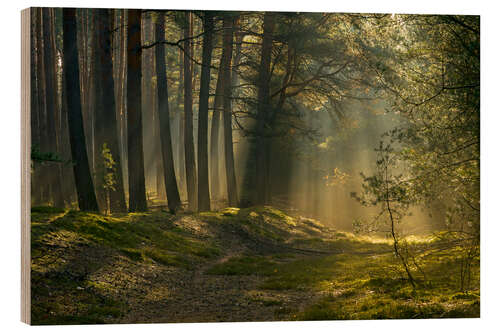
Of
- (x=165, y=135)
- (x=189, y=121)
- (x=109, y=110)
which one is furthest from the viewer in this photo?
(x=189, y=121)

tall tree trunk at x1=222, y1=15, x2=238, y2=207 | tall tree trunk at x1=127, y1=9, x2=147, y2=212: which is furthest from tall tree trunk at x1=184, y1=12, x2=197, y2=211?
tall tree trunk at x1=127, y1=9, x2=147, y2=212

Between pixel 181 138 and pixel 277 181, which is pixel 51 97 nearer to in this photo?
pixel 181 138

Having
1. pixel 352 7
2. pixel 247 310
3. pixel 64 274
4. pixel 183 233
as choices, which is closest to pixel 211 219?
pixel 183 233

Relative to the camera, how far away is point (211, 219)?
25.8ft

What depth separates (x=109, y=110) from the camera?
8.54 m

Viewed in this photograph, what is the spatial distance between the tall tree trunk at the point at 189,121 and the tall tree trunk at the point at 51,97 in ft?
7.05

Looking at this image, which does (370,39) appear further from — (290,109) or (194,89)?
(194,89)

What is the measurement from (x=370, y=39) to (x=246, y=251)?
372 cm

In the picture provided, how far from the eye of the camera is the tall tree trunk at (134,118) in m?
7.96

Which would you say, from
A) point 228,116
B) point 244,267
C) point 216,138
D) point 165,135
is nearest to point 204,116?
point 216,138

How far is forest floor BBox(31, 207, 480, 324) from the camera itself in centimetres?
581

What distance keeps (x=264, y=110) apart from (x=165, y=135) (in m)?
2.44

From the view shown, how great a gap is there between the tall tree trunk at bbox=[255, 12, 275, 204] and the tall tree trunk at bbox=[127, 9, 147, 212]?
2015 mm

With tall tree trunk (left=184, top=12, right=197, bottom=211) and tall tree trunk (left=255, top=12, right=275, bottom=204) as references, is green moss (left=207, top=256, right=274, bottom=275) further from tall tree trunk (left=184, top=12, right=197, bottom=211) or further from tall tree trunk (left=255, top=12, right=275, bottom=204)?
tall tree trunk (left=184, top=12, right=197, bottom=211)
